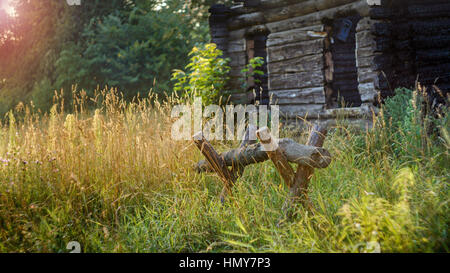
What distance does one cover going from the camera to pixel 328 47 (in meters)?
7.07

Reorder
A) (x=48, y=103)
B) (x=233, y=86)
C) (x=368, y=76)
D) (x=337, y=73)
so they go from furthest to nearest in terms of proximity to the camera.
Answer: (x=48, y=103) < (x=337, y=73) < (x=233, y=86) < (x=368, y=76)

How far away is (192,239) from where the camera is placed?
2.95 metres

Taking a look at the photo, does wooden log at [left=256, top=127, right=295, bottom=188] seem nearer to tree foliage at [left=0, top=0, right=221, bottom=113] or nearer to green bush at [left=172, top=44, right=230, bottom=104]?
green bush at [left=172, top=44, right=230, bottom=104]

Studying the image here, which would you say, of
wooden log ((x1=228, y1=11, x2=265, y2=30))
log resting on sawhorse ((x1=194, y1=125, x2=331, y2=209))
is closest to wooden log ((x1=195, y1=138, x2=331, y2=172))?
log resting on sawhorse ((x1=194, y1=125, x2=331, y2=209))

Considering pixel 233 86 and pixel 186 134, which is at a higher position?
pixel 233 86

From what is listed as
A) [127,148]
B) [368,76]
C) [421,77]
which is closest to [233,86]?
[368,76]

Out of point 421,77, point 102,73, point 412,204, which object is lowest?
point 412,204

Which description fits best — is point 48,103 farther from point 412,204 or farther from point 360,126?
point 412,204

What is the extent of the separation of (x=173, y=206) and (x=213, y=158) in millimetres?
564

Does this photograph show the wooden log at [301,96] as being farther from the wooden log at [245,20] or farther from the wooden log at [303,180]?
the wooden log at [303,180]

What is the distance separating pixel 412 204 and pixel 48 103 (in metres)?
13.1

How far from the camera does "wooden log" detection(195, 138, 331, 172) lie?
8.55 ft

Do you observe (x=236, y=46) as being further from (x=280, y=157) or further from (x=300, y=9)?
(x=280, y=157)

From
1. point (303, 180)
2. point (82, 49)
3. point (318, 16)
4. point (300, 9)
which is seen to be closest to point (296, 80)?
point (318, 16)
